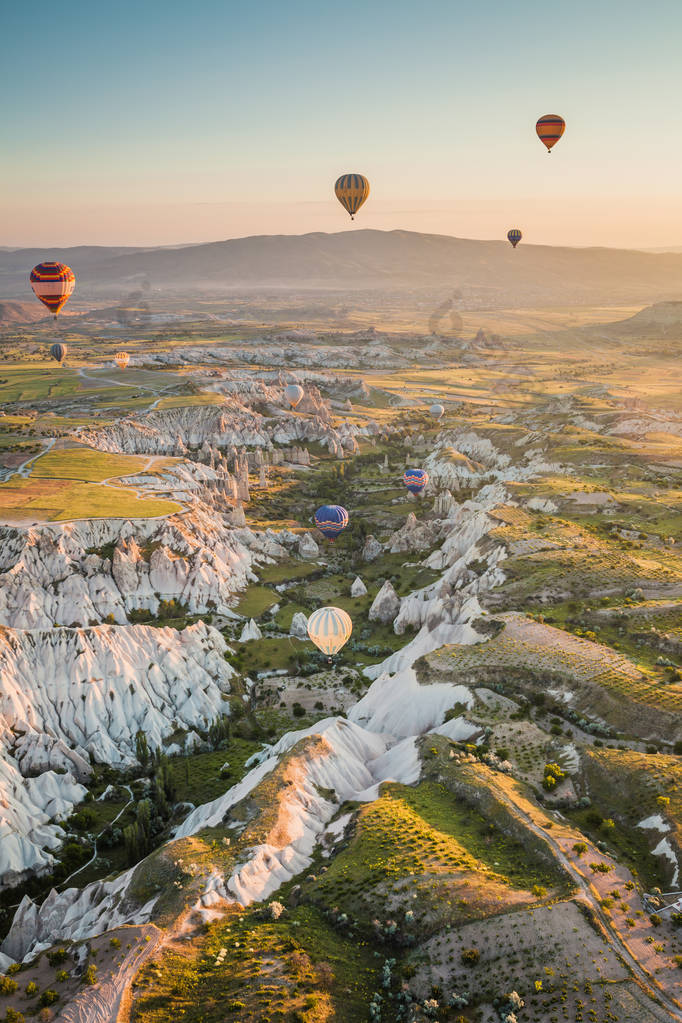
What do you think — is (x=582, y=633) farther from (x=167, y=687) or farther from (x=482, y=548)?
(x=167, y=687)

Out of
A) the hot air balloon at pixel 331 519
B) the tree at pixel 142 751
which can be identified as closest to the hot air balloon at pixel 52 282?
the hot air balloon at pixel 331 519

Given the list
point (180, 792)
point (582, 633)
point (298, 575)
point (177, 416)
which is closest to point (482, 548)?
point (582, 633)

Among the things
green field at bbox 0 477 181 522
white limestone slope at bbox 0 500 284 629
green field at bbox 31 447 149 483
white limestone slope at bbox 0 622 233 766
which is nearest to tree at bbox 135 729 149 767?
white limestone slope at bbox 0 622 233 766

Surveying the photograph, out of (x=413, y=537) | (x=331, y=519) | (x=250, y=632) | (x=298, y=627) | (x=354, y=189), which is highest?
(x=354, y=189)

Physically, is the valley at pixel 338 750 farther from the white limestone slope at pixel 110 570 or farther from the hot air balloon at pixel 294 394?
the hot air balloon at pixel 294 394

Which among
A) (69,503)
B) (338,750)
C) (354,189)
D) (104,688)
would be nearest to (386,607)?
(338,750)

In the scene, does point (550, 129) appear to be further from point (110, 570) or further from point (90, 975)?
point (90, 975)
